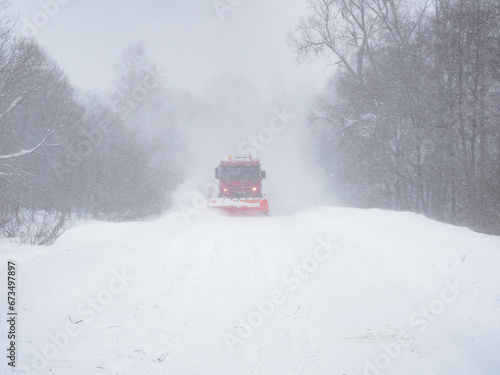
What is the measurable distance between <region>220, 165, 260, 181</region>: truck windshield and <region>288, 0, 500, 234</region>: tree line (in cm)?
570

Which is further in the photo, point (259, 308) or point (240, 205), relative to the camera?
point (240, 205)

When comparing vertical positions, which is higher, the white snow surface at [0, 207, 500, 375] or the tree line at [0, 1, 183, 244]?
the tree line at [0, 1, 183, 244]

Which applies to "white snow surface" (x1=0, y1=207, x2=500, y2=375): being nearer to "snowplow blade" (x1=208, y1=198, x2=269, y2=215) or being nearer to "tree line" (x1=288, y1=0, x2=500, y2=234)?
"tree line" (x1=288, y1=0, x2=500, y2=234)

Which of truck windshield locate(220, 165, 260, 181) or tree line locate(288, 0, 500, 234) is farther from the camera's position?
truck windshield locate(220, 165, 260, 181)

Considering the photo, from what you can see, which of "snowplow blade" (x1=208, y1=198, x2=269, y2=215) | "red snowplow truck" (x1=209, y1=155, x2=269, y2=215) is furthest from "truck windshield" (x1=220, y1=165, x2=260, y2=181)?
"snowplow blade" (x1=208, y1=198, x2=269, y2=215)

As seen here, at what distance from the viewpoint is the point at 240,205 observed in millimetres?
17422

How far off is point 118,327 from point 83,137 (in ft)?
68.1

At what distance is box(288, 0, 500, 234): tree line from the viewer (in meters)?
11.9

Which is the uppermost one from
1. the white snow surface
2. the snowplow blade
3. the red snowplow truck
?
the red snowplow truck

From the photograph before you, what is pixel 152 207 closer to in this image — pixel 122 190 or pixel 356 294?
pixel 122 190

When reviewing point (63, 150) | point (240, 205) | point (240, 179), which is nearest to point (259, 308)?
point (240, 205)

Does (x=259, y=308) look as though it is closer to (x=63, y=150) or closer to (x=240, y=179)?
(x=240, y=179)

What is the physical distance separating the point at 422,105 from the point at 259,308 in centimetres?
1375

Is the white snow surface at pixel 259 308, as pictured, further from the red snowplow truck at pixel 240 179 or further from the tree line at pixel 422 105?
the red snowplow truck at pixel 240 179
